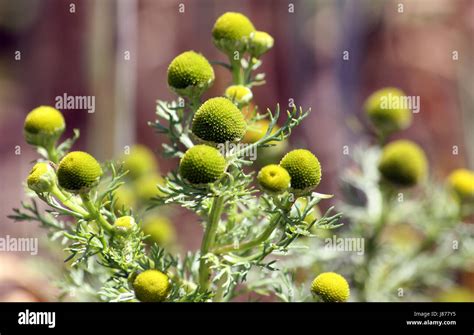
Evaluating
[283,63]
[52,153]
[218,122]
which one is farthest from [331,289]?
[283,63]

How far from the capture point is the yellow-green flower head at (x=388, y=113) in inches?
63.1

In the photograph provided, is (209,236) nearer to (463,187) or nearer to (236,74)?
(236,74)

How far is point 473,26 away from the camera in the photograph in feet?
11.9

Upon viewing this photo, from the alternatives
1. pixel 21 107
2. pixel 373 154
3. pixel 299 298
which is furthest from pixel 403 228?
pixel 21 107

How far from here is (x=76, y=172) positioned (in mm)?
965

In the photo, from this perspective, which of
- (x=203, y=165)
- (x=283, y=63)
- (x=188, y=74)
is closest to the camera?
(x=203, y=165)

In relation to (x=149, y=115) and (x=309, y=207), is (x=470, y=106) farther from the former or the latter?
(x=309, y=207)

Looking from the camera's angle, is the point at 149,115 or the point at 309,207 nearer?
the point at 309,207

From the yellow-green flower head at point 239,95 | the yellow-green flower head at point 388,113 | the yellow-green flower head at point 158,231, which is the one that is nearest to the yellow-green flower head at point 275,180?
the yellow-green flower head at point 239,95

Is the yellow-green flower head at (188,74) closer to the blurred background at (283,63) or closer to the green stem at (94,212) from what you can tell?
the green stem at (94,212)

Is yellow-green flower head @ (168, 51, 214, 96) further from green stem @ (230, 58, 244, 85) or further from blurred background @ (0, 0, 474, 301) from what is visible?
blurred background @ (0, 0, 474, 301)

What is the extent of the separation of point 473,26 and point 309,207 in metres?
2.99

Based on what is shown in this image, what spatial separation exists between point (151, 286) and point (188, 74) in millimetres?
330
